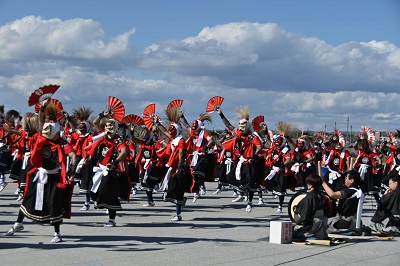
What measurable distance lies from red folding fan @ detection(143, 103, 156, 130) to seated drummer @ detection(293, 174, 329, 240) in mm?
6527

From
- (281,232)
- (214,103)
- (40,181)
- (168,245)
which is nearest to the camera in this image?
(40,181)

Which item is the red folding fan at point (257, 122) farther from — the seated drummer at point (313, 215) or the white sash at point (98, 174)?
the seated drummer at point (313, 215)

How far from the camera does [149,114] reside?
1675cm

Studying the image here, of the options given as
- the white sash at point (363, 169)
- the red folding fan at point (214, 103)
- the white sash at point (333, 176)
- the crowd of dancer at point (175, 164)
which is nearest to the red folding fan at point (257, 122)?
the crowd of dancer at point (175, 164)

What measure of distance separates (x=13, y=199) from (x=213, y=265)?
9302mm

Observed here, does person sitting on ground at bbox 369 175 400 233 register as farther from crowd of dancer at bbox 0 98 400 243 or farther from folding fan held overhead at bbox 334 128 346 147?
folding fan held overhead at bbox 334 128 346 147

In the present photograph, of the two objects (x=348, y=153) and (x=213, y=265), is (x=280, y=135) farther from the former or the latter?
(x=213, y=265)

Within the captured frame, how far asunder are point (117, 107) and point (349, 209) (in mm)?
4887

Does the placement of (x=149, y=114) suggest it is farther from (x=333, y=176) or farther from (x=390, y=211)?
(x=390, y=211)

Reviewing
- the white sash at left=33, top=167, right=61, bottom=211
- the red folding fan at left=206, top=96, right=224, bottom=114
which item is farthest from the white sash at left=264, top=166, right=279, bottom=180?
the white sash at left=33, top=167, right=61, bottom=211

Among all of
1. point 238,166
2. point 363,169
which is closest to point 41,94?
point 238,166

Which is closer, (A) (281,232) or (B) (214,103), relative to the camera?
(A) (281,232)

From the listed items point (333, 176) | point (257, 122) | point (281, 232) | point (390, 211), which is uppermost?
point (257, 122)

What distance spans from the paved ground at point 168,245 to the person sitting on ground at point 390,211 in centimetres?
109
